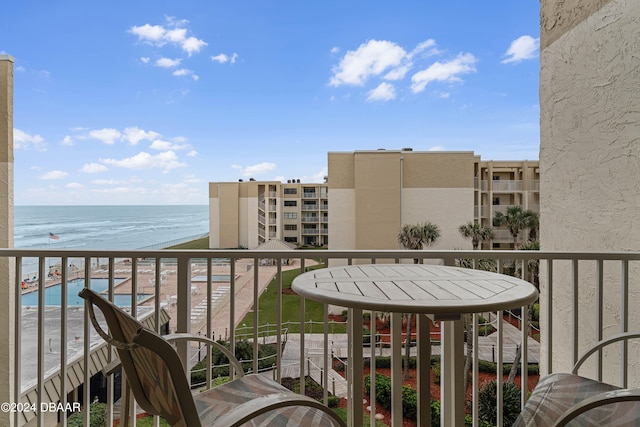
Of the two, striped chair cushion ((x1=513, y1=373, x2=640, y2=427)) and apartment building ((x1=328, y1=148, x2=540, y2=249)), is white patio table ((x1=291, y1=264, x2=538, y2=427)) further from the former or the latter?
apartment building ((x1=328, y1=148, x2=540, y2=249))

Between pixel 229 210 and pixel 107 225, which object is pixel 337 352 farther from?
pixel 107 225

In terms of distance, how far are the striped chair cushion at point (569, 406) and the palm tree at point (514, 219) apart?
22.3 meters

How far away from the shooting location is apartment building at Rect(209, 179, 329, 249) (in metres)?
31.5

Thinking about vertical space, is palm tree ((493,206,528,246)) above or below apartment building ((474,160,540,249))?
below

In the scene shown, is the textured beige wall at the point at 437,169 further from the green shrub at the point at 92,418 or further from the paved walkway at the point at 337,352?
the green shrub at the point at 92,418

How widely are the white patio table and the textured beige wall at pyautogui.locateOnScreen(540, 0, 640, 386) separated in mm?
1461

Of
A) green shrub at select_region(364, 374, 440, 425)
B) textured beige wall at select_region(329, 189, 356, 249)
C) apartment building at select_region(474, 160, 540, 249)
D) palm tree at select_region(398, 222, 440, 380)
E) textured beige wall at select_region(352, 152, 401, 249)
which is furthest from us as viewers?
apartment building at select_region(474, 160, 540, 249)

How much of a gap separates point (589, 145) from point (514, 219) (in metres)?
21.0

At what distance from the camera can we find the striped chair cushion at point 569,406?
42.6 inches

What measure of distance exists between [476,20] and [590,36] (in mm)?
13462

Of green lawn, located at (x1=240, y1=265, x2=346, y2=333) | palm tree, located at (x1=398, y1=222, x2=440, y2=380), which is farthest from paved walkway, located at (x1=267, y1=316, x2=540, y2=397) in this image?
palm tree, located at (x1=398, y1=222, x2=440, y2=380)

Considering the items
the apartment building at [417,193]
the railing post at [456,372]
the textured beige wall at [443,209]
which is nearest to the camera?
the railing post at [456,372]

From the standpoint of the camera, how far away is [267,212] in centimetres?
3130

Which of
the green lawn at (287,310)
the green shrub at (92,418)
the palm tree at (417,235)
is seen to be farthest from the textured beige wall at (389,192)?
the green shrub at (92,418)
